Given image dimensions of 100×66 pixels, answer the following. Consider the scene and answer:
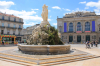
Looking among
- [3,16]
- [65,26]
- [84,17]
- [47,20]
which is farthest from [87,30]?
[47,20]

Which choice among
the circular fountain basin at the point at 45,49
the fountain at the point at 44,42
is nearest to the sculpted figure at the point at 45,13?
the fountain at the point at 44,42

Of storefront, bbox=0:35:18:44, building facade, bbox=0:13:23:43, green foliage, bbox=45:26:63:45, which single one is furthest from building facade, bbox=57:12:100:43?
green foliage, bbox=45:26:63:45

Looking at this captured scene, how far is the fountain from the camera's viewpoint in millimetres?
11133

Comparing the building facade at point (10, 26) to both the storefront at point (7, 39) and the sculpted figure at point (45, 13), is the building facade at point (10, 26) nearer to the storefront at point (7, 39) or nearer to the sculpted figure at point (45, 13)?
the storefront at point (7, 39)

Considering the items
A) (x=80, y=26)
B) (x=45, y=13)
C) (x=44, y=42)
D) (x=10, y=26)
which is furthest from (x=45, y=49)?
(x=80, y=26)

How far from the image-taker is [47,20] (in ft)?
56.0

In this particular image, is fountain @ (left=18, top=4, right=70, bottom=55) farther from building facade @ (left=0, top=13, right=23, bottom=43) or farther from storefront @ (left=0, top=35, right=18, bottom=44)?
building facade @ (left=0, top=13, right=23, bottom=43)

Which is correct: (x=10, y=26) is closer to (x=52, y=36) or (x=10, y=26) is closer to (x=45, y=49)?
(x=52, y=36)

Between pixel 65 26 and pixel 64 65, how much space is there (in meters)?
55.5

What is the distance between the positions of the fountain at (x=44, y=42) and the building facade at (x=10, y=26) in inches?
1118

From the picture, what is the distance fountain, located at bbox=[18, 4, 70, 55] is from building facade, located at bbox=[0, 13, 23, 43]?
28.4 meters

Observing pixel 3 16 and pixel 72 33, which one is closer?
pixel 3 16

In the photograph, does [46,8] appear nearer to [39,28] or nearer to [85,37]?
[39,28]

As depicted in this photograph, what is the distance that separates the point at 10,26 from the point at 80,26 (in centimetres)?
3726
